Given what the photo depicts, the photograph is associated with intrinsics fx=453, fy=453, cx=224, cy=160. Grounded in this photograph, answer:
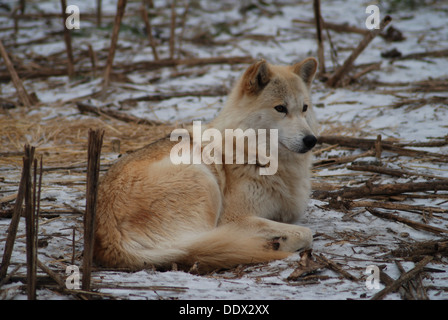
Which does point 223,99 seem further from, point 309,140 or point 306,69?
point 309,140

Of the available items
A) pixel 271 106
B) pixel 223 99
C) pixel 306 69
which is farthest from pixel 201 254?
pixel 223 99

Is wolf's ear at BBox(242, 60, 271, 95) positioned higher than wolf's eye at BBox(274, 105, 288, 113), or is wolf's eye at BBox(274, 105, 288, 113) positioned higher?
wolf's ear at BBox(242, 60, 271, 95)

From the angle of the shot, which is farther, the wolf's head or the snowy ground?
the wolf's head

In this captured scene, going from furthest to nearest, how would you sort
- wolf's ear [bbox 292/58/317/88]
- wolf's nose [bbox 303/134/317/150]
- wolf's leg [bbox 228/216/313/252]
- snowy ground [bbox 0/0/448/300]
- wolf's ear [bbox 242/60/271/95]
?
wolf's ear [bbox 292/58/317/88] < wolf's ear [bbox 242/60/271/95] < wolf's nose [bbox 303/134/317/150] < wolf's leg [bbox 228/216/313/252] < snowy ground [bbox 0/0/448/300]

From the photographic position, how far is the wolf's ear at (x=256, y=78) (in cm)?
384

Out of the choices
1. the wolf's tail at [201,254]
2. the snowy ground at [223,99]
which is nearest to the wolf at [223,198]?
the wolf's tail at [201,254]

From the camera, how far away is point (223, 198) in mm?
3736

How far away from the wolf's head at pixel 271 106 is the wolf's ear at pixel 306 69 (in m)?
0.20

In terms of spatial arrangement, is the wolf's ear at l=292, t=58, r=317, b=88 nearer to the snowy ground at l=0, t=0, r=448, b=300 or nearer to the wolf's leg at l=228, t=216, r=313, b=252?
the snowy ground at l=0, t=0, r=448, b=300

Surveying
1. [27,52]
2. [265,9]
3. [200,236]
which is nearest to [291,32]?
[265,9]

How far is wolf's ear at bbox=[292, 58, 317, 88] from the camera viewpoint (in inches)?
165

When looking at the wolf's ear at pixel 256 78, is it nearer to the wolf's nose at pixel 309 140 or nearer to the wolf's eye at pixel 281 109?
the wolf's eye at pixel 281 109

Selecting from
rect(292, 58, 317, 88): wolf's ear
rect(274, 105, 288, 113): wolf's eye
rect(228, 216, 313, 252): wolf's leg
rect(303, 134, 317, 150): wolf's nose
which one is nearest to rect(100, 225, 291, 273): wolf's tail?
rect(228, 216, 313, 252): wolf's leg
